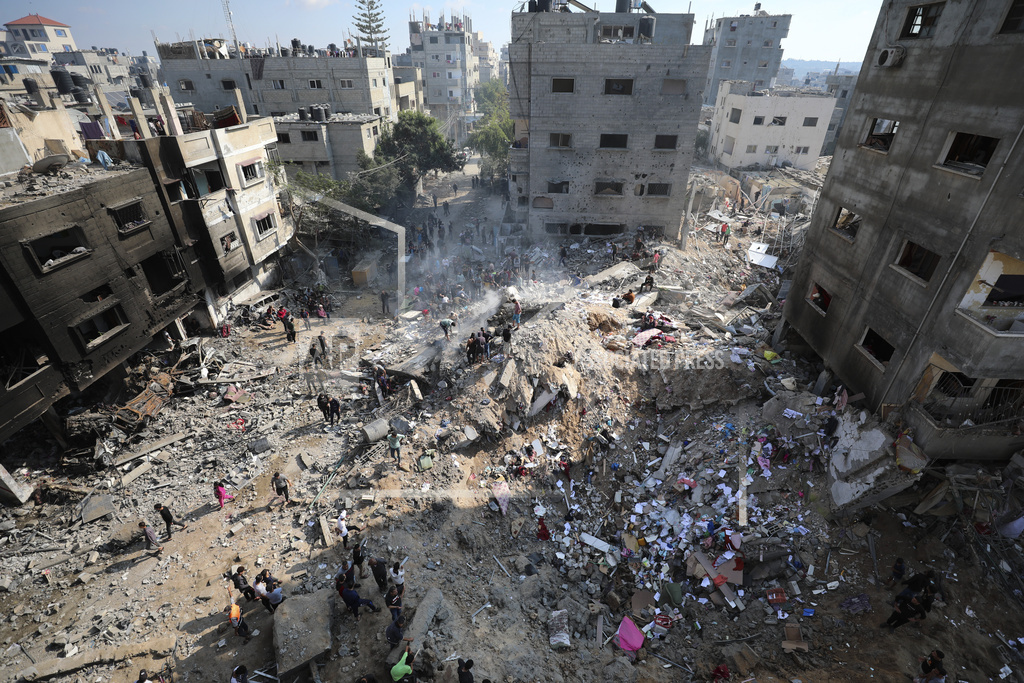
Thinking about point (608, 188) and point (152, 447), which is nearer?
point (152, 447)

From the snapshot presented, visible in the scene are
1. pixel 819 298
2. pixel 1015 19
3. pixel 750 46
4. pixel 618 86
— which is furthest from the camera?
pixel 750 46

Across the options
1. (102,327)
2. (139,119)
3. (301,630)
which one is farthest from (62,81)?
(301,630)

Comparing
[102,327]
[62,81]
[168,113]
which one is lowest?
[102,327]

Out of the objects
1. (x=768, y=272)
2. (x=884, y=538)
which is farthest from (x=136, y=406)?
(x=768, y=272)

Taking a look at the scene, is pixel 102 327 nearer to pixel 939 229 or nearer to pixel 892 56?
pixel 939 229

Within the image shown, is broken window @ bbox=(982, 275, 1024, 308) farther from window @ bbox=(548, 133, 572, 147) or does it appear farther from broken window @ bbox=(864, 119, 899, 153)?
window @ bbox=(548, 133, 572, 147)

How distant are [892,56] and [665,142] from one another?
1532 centimetres

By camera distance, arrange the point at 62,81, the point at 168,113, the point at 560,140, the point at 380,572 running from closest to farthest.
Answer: the point at 380,572 < the point at 168,113 < the point at 560,140 < the point at 62,81

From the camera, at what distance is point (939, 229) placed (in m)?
10.3

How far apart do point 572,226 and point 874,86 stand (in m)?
18.2

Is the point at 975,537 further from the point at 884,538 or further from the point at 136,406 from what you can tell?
the point at 136,406

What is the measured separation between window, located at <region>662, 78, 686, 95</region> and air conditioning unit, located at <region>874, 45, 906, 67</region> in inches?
547

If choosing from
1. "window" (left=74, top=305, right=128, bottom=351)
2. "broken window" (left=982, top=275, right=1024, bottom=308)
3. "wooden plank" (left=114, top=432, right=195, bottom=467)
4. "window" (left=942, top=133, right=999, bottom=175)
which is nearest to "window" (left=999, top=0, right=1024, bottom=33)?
"window" (left=942, top=133, right=999, bottom=175)

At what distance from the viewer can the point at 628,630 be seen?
1027 centimetres
